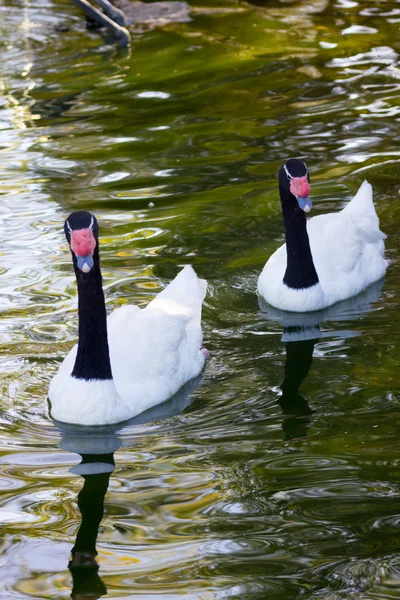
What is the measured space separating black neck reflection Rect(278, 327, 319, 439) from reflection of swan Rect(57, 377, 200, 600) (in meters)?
0.71

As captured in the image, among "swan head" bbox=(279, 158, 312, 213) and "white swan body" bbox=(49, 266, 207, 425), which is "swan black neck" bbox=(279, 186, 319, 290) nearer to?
"swan head" bbox=(279, 158, 312, 213)

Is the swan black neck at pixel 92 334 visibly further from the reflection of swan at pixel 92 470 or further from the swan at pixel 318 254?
the swan at pixel 318 254

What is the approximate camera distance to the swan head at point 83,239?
7102mm

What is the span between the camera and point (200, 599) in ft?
18.8

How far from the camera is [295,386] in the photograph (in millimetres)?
8391

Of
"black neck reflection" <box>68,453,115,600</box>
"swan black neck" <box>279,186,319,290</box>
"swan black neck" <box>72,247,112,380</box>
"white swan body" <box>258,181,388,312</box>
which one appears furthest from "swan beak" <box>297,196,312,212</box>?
"black neck reflection" <box>68,453,115,600</box>

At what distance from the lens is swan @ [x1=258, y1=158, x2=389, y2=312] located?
9609mm

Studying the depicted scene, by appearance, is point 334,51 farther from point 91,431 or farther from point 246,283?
point 91,431

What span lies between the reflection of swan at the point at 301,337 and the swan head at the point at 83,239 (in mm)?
1798

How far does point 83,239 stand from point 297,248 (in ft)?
9.80

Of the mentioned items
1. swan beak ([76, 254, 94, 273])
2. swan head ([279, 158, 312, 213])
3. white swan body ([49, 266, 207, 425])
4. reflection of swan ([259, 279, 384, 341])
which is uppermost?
swan beak ([76, 254, 94, 273])

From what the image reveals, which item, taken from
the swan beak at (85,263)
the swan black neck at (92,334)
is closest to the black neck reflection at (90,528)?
the swan black neck at (92,334)

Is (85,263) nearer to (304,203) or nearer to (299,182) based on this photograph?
(304,203)

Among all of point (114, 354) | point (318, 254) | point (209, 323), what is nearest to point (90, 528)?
point (114, 354)
